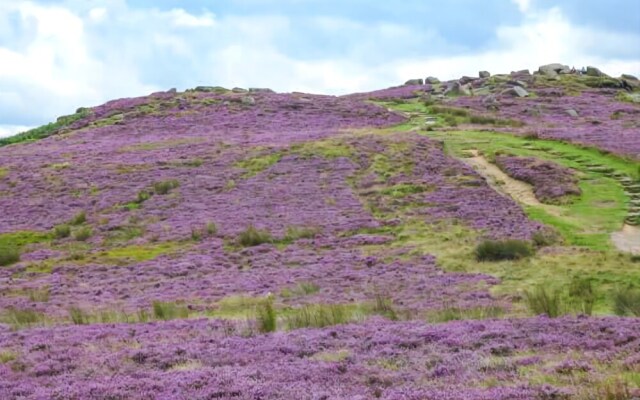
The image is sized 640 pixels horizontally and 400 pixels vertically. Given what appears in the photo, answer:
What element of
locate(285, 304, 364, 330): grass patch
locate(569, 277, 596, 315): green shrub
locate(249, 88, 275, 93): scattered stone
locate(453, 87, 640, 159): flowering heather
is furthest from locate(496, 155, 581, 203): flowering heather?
locate(249, 88, 275, 93): scattered stone

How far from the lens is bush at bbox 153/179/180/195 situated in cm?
4488

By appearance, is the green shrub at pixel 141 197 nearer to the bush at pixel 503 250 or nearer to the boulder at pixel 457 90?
the bush at pixel 503 250

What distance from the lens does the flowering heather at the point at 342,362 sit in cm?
1138

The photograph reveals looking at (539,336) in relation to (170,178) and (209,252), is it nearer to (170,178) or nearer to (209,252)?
(209,252)

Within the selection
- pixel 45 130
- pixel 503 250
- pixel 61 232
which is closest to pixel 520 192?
pixel 503 250

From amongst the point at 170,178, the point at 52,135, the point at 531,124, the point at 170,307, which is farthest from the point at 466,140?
the point at 52,135

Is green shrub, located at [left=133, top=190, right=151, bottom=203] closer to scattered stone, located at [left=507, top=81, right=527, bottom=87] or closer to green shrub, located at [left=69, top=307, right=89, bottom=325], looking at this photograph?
green shrub, located at [left=69, top=307, right=89, bottom=325]

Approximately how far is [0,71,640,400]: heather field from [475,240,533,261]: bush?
83mm

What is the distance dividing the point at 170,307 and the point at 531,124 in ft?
155

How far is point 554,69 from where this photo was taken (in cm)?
9812

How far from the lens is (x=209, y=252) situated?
1250 inches

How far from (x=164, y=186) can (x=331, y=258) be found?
1984cm

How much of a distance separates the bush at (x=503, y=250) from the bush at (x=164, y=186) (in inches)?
976

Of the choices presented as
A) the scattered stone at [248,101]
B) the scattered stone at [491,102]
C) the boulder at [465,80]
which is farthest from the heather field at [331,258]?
the boulder at [465,80]
